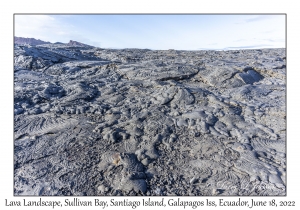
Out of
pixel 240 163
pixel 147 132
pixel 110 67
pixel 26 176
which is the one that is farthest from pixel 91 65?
pixel 240 163

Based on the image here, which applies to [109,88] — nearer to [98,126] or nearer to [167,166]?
[98,126]

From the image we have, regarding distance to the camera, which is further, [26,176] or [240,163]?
[240,163]

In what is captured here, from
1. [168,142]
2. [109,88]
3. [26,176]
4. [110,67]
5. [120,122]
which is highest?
[110,67]

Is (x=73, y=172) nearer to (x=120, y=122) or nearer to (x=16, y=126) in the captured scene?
(x=120, y=122)

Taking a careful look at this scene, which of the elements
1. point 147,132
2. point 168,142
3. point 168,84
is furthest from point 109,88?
point 168,142

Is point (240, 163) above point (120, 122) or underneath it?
underneath

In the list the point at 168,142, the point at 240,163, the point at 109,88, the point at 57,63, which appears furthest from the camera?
the point at 57,63

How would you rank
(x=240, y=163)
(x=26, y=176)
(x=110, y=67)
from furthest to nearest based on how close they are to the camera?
(x=110, y=67)
(x=240, y=163)
(x=26, y=176)
